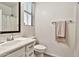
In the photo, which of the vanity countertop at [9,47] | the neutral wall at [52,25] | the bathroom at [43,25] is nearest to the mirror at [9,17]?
the bathroom at [43,25]

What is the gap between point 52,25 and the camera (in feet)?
9.45

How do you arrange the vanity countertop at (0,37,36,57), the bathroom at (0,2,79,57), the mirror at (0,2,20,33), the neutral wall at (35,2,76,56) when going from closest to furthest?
1. the vanity countertop at (0,37,36,57)
2. the mirror at (0,2,20,33)
3. the bathroom at (0,2,79,57)
4. the neutral wall at (35,2,76,56)

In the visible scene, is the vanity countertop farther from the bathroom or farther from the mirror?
the mirror

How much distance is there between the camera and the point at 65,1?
2.61m

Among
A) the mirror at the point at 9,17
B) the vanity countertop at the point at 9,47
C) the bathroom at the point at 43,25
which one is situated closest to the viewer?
the vanity countertop at the point at 9,47

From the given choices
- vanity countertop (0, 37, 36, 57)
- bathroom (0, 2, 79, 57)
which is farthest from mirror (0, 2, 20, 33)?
vanity countertop (0, 37, 36, 57)

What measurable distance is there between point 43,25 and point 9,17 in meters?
1.41

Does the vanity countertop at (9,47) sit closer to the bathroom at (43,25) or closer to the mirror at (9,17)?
the bathroom at (43,25)

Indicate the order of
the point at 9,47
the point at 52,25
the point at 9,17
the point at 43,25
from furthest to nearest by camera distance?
1. the point at 43,25
2. the point at 52,25
3. the point at 9,17
4. the point at 9,47

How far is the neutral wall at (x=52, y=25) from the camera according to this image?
245 centimetres

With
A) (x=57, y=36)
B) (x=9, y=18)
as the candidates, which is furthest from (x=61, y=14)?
(x=9, y=18)

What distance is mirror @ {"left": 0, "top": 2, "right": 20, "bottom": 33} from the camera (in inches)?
70.8

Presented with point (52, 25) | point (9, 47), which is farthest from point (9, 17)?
point (52, 25)

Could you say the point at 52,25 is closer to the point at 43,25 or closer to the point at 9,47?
the point at 43,25
